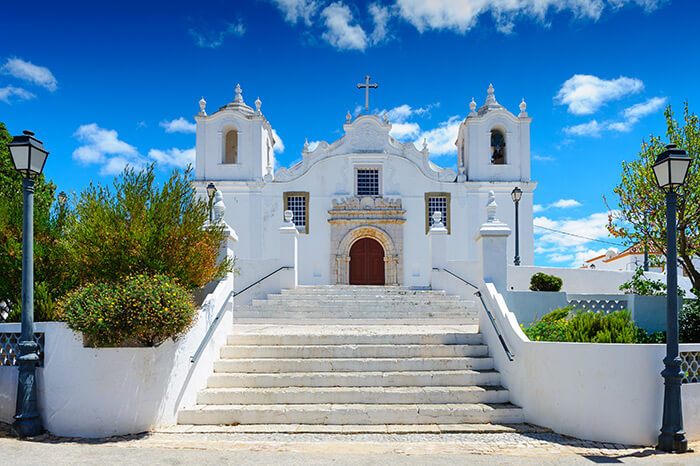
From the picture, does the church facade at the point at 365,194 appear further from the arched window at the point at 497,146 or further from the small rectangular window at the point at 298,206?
the arched window at the point at 497,146

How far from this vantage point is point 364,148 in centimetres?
2041

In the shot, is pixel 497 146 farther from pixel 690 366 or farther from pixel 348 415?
pixel 348 415

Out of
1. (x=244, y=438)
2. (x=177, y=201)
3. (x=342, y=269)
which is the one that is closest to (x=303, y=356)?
(x=244, y=438)

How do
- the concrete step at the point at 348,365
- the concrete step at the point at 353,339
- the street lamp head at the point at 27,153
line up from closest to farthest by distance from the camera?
the street lamp head at the point at 27,153
the concrete step at the point at 348,365
the concrete step at the point at 353,339

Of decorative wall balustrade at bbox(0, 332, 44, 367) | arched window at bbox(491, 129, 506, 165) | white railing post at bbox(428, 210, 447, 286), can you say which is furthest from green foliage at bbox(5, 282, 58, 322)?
arched window at bbox(491, 129, 506, 165)

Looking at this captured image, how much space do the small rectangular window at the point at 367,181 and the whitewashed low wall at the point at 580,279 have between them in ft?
19.9

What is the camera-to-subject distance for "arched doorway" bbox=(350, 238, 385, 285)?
20125 mm

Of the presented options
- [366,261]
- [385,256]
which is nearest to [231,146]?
[366,261]

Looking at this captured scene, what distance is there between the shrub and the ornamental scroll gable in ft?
43.9

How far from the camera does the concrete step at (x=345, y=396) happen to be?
7.12 m

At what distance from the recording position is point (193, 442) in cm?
608

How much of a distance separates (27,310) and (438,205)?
15.9 m

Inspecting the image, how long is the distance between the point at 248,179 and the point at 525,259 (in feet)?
36.6

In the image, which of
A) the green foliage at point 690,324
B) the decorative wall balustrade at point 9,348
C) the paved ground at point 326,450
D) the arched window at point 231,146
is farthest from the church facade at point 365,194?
the paved ground at point 326,450
